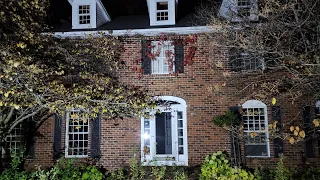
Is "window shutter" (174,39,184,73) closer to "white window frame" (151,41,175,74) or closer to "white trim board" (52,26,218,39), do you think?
"white window frame" (151,41,175,74)

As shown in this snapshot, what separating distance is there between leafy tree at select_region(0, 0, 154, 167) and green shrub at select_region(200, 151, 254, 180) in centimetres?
280

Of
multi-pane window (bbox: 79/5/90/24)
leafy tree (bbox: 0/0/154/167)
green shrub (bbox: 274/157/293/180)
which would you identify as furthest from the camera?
multi-pane window (bbox: 79/5/90/24)

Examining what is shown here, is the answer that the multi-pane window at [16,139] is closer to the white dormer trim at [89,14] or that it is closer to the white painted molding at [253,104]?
the white dormer trim at [89,14]

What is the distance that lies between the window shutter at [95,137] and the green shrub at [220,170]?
4.04 metres

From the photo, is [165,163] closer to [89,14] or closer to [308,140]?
[308,140]

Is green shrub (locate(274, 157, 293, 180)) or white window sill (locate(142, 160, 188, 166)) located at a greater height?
white window sill (locate(142, 160, 188, 166))

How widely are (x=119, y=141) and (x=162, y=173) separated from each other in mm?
2378

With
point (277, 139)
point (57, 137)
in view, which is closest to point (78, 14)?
point (57, 137)

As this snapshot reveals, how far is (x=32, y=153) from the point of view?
10492mm

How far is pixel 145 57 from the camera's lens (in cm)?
1081

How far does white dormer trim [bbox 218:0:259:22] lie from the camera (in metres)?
8.36

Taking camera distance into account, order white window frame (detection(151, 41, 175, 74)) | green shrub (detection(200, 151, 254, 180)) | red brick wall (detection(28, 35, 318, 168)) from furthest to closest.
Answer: white window frame (detection(151, 41, 175, 74))
red brick wall (detection(28, 35, 318, 168))
green shrub (detection(200, 151, 254, 180))

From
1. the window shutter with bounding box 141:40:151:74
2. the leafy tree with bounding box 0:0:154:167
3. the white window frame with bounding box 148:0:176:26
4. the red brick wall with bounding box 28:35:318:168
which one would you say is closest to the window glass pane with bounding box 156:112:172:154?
the red brick wall with bounding box 28:35:318:168

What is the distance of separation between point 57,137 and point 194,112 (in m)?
5.36
